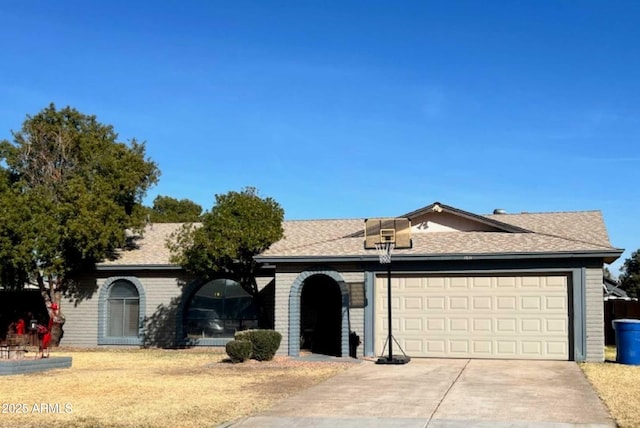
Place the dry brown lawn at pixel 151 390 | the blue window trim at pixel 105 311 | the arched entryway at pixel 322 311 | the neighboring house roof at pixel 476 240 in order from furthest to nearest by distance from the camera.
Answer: the blue window trim at pixel 105 311
the arched entryway at pixel 322 311
the neighboring house roof at pixel 476 240
the dry brown lawn at pixel 151 390

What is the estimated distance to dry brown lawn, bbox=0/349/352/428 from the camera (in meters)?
10.3

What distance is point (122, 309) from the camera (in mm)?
24375

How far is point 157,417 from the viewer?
10.3 metres

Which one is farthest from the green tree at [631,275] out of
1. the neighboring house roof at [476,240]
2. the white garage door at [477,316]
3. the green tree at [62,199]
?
the green tree at [62,199]

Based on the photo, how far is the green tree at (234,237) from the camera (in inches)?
839

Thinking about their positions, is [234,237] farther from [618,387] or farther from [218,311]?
[618,387]

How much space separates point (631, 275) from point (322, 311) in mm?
32208

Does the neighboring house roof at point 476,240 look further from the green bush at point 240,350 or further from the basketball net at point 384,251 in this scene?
the green bush at point 240,350

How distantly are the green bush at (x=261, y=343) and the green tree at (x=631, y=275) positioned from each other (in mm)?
31665

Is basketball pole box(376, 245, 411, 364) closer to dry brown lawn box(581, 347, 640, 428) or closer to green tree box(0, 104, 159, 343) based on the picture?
dry brown lawn box(581, 347, 640, 428)

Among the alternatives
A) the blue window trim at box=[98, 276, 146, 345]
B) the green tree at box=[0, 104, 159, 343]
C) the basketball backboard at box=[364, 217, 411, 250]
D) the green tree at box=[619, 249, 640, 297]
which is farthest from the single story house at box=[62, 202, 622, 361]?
the green tree at box=[619, 249, 640, 297]

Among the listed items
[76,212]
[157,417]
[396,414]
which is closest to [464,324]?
[396,414]

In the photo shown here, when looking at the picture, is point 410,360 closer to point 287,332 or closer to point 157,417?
point 287,332

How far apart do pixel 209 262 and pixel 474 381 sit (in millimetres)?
9824
